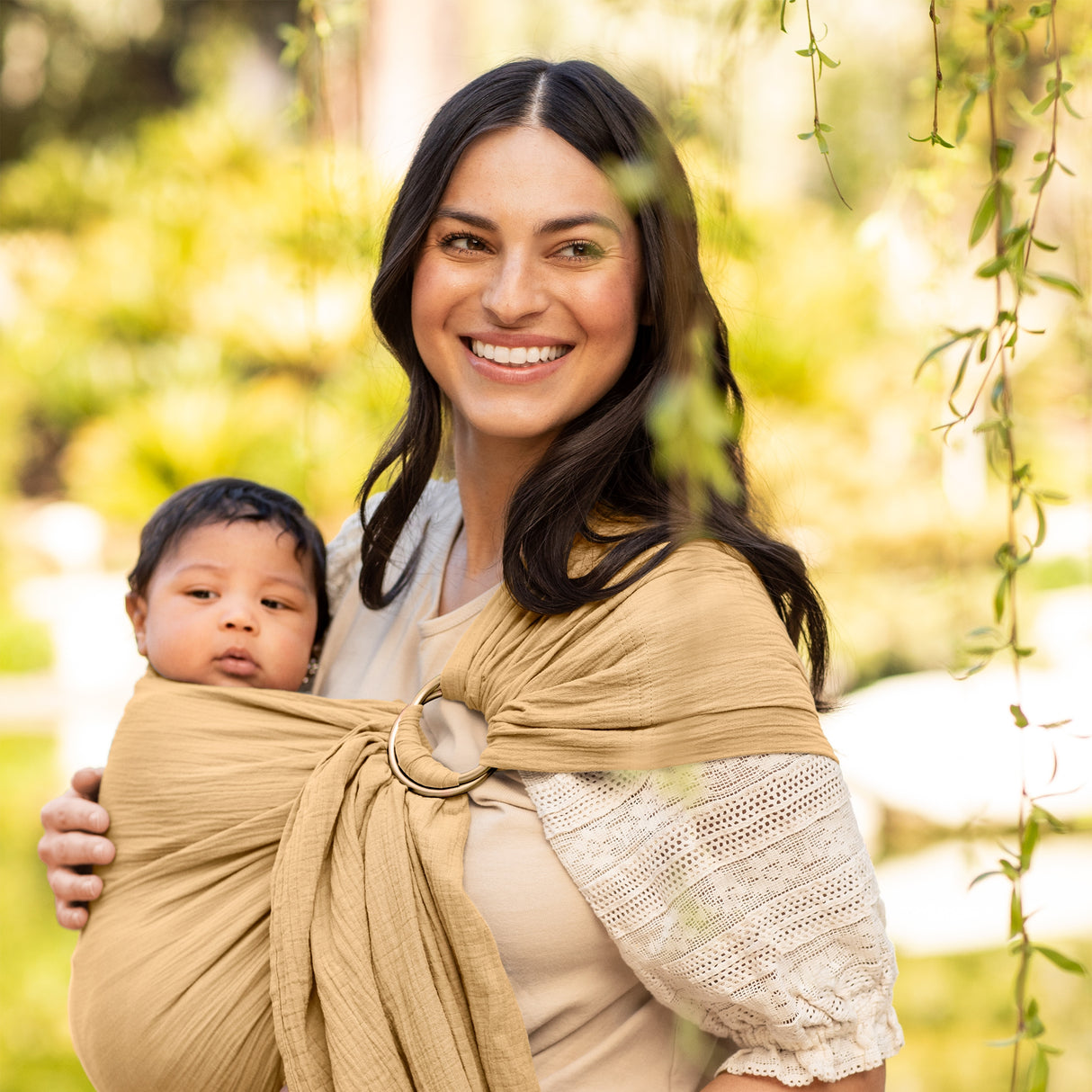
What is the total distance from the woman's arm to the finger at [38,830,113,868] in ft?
2.59

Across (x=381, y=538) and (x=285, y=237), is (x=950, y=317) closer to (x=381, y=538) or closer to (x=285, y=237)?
(x=381, y=538)

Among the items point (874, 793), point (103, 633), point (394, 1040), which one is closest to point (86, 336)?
point (103, 633)

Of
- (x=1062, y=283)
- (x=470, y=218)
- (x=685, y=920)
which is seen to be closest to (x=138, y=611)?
(x=470, y=218)

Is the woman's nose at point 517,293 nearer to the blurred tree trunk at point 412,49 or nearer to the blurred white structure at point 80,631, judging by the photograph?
the blurred white structure at point 80,631

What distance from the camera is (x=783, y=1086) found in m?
1.19

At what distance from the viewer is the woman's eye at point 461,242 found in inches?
56.8

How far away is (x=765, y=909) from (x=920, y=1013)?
2.70 metres

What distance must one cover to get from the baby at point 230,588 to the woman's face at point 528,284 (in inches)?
16.7

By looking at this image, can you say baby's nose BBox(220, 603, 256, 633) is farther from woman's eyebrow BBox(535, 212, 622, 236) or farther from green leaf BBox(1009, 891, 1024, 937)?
green leaf BBox(1009, 891, 1024, 937)

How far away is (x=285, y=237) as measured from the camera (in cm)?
657

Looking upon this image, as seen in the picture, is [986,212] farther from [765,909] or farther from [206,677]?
[206,677]

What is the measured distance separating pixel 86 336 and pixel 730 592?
6595 millimetres

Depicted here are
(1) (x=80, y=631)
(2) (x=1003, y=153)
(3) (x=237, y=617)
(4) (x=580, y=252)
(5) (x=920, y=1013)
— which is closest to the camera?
(2) (x=1003, y=153)

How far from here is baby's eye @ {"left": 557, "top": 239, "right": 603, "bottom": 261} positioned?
139cm
